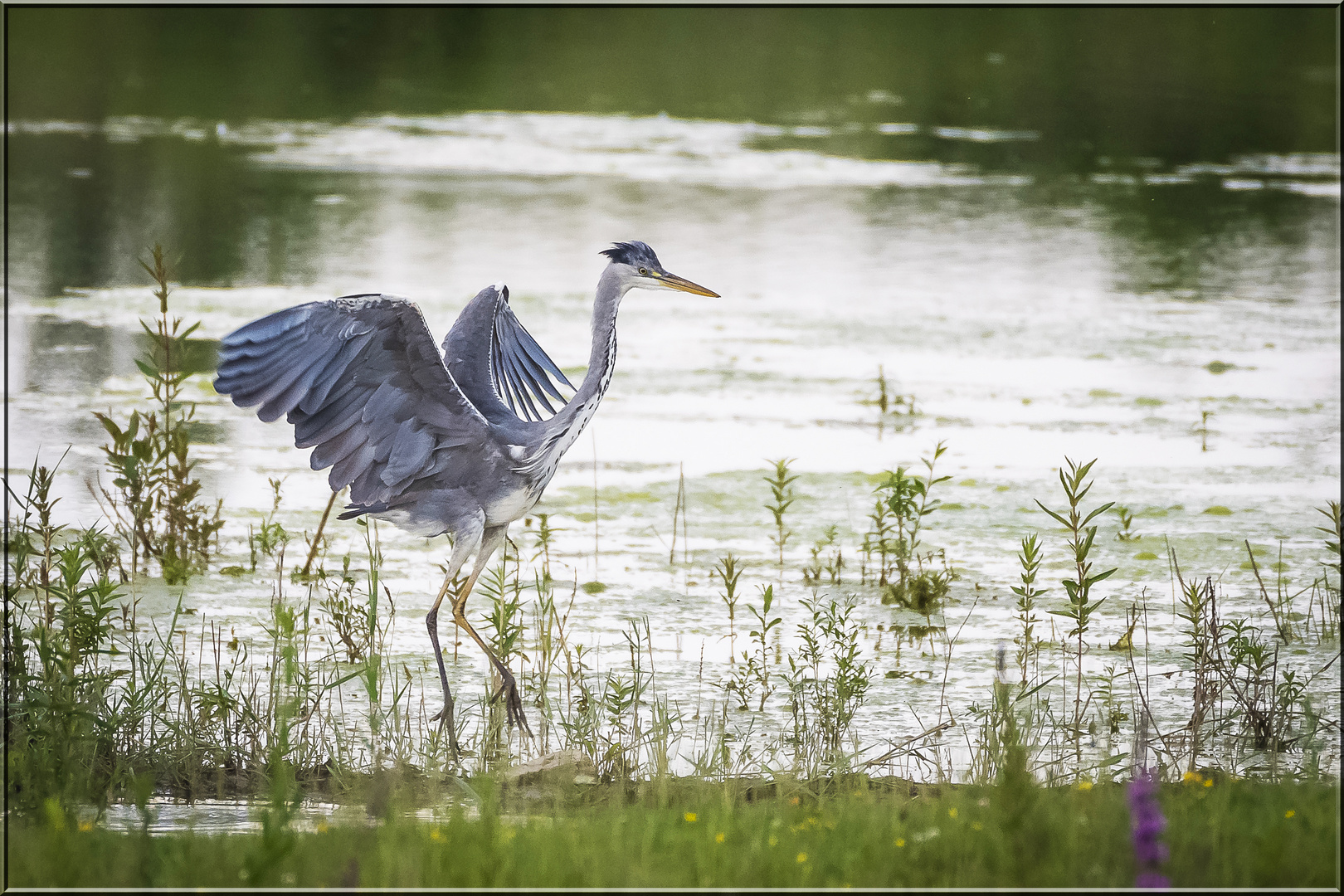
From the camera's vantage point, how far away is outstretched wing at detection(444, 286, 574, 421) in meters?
5.48

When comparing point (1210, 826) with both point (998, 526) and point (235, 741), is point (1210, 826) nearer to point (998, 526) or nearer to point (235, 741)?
point (235, 741)

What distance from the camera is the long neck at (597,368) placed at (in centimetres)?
511

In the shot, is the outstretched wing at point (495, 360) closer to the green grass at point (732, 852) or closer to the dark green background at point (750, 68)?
the green grass at point (732, 852)

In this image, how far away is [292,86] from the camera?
2358 centimetres

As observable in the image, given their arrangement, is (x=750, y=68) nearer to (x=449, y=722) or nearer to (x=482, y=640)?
(x=482, y=640)

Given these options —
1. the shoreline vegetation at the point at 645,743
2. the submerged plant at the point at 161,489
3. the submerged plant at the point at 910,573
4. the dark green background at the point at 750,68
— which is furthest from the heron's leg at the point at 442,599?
the dark green background at the point at 750,68

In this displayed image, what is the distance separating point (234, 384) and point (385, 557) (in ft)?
7.09

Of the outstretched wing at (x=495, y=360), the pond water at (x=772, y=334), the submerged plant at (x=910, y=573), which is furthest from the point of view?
the pond water at (x=772, y=334)

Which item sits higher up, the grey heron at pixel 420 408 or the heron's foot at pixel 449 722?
the grey heron at pixel 420 408

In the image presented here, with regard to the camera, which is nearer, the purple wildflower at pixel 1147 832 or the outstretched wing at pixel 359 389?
the purple wildflower at pixel 1147 832

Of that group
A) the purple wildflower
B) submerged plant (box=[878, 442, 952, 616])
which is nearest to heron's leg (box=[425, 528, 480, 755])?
submerged plant (box=[878, 442, 952, 616])

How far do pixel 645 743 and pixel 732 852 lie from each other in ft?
4.32

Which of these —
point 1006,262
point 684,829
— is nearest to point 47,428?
point 684,829

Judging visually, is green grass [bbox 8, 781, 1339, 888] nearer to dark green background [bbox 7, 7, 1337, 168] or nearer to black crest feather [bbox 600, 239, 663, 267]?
black crest feather [bbox 600, 239, 663, 267]
